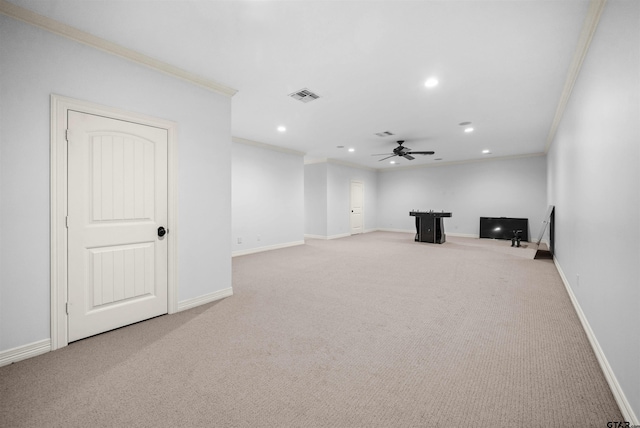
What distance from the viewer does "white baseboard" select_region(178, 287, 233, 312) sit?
304cm

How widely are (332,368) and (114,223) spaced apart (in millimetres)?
2338

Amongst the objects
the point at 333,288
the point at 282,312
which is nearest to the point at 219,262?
the point at 282,312

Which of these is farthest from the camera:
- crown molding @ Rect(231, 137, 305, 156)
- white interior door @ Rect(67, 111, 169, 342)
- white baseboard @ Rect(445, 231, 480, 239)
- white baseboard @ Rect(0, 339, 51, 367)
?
white baseboard @ Rect(445, 231, 480, 239)

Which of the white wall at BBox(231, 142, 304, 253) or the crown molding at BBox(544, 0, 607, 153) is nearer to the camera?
the crown molding at BBox(544, 0, 607, 153)

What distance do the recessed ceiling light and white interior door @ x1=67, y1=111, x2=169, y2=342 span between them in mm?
3071

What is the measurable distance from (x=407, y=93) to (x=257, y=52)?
2054 mm

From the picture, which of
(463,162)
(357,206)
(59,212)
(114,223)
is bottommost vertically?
(114,223)

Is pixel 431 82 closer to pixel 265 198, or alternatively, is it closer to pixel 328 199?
pixel 265 198

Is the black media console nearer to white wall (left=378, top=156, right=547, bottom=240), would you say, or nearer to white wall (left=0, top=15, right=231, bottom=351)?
white wall (left=378, top=156, right=547, bottom=240)

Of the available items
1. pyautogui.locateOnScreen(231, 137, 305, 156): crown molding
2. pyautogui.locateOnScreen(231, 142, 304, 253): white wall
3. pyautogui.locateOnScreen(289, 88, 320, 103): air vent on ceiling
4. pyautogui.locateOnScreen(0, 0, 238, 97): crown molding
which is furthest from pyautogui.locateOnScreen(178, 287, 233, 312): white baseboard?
pyautogui.locateOnScreen(231, 137, 305, 156): crown molding

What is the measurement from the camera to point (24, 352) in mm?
2084

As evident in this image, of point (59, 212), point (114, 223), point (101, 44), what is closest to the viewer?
point (59, 212)

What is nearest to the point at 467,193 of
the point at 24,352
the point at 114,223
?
the point at 114,223

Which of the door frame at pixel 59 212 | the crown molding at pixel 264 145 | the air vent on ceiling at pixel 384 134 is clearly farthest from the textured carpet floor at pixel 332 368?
the crown molding at pixel 264 145
